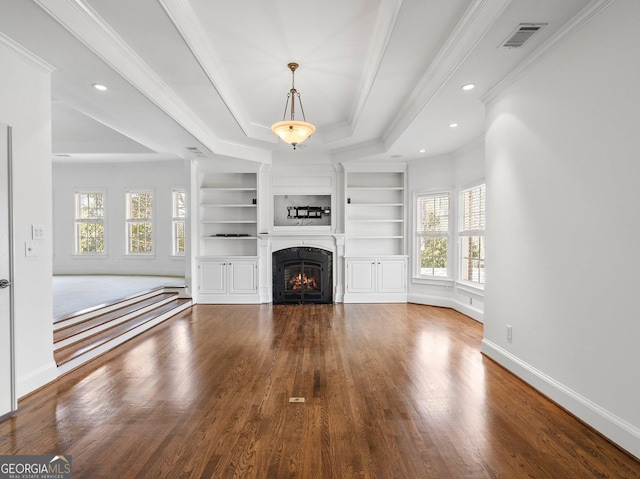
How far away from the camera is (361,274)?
6.70m

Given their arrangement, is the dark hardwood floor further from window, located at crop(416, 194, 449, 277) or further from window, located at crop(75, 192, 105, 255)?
window, located at crop(75, 192, 105, 255)

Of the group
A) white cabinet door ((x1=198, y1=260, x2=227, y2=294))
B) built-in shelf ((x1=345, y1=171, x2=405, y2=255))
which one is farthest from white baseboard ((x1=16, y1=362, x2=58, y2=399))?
built-in shelf ((x1=345, y1=171, x2=405, y2=255))

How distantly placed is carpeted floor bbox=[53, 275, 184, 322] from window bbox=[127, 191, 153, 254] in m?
0.78

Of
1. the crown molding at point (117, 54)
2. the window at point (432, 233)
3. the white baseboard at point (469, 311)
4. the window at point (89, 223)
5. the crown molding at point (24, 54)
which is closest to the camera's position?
the crown molding at point (117, 54)

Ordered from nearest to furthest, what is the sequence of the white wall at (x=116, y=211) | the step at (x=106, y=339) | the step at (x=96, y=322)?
the step at (x=106, y=339)
the step at (x=96, y=322)
the white wall at (x=116, y=211)

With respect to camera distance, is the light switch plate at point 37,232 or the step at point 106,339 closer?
the light switch plate at point 37,232

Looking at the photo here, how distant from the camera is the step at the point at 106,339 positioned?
327cm

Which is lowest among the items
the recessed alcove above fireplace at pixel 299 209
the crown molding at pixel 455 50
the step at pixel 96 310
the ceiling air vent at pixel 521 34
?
the step at pixel 96 310

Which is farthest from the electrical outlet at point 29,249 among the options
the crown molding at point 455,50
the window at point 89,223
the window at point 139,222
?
the window at point 89,223

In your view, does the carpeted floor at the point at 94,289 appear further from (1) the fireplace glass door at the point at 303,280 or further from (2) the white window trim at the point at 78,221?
(1) the fireplace glass door at the point at 303,280

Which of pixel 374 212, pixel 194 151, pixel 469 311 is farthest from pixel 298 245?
pixel 469 311

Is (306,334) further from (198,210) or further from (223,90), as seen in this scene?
(198,210)

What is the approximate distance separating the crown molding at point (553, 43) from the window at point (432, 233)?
3.08 meters

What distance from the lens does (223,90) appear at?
4039 millimetres
